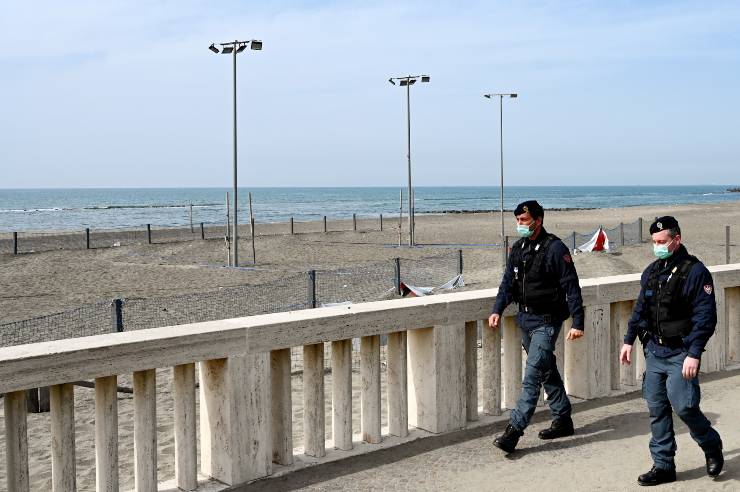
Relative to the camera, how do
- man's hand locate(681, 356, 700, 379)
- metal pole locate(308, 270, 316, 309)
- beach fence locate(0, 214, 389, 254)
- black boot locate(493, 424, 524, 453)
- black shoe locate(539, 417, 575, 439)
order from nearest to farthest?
1. man's hand locate(681, 356, 700, 379)
2. black boot locate(493, 424, 524, 453)
3. black shoe locate(539, 417, 575, 439)
4. metal pole locate(308, 270, 316, 309)
5. beach fence locate(0, 214, 389, 254)

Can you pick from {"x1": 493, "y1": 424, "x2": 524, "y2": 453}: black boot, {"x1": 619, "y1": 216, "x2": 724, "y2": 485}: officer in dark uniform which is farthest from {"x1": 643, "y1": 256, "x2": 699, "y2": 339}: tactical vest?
{"x1": 493, "y1": 424, "x2": 524, "y2": 453}: black boot

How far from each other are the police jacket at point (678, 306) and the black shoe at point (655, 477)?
0.69 metres

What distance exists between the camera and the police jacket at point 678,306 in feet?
16.7

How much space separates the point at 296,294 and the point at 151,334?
49.4 feet

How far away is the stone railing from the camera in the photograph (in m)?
4.66

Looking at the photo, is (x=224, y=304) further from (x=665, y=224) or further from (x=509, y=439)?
(x=665, y=224)

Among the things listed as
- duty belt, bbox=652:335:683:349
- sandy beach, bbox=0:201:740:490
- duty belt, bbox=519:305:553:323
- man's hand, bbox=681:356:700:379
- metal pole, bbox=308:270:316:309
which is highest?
duty belt, bbox=519:305:553:323

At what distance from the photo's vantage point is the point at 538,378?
600 centimetres

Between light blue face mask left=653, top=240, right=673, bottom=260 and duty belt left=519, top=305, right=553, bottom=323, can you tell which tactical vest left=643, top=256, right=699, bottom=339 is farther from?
duty belt left=519, top=305, right=553, bottom=323

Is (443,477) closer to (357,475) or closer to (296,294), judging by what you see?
(357,475)

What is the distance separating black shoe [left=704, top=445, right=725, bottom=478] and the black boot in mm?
1164

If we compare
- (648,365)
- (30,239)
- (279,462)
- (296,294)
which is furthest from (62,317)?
(30,239)

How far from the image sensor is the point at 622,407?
23.0 ft

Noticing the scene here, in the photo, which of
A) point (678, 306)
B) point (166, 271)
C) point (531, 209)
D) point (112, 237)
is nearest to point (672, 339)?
point (678, 306)
